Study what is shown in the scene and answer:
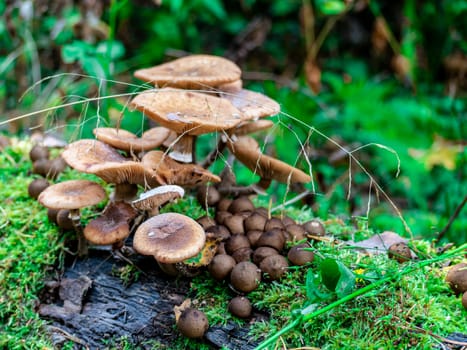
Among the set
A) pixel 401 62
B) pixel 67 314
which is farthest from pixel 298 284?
pixel 401 62

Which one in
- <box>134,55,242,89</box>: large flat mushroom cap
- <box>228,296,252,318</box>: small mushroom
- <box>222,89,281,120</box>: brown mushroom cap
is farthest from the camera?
<box>134,55,242,89</box>: large flat mushroom cap

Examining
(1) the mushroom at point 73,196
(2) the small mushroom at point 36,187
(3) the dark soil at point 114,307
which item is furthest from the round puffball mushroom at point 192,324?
(2) the small mushroom at point 36,187

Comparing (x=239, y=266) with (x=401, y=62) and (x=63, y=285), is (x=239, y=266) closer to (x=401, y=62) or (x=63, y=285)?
(x=63, y=285)

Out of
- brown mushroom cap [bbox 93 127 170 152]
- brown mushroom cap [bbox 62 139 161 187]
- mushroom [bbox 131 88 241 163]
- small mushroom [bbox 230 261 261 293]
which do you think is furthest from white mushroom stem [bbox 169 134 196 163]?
small mushroom [bbox 230 261 261 293]

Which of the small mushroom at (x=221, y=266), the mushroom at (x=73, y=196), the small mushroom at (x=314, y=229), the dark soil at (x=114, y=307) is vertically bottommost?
the dark soil at (x=114, y=307)

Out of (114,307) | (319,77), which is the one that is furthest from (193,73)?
(319,77)

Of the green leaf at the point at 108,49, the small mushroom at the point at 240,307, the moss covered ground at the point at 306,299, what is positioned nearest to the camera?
the moss covered ground at the point at 306,299

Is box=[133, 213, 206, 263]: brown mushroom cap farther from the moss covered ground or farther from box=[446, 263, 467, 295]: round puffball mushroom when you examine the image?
box=[446, 263, 467, 295]: round puffball mushroom

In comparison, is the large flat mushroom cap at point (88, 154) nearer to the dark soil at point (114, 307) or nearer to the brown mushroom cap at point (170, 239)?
the brown mushroom cap at point (170, 239)
